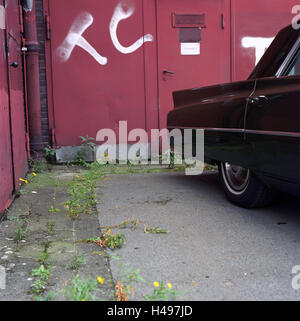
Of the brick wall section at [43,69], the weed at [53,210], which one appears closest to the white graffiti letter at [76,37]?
the brick wall section at [43,69]

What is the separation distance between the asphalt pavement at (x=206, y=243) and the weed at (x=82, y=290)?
9.0 inches

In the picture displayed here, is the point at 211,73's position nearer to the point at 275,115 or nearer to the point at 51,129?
the point at 51,129

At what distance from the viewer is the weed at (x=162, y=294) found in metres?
2.23

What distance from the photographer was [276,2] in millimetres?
7152

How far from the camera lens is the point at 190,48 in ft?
22.9

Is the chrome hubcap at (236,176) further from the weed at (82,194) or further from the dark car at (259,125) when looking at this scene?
the weed at (82,194)

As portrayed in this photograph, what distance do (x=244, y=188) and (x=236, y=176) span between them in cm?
22

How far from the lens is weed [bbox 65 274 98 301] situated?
7.31ft

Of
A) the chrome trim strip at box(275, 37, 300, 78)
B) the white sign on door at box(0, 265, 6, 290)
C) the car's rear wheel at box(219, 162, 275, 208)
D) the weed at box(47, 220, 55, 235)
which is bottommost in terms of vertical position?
the weed at box(47, 220, 55, 235)

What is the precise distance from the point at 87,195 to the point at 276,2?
455 centimetres

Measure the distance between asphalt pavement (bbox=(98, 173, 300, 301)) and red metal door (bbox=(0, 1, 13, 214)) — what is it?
87 centimetres

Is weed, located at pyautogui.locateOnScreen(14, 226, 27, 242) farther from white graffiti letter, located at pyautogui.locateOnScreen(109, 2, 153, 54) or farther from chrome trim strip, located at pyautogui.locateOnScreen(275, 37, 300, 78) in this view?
white graffiti letter, located at pyautogui.locateOnScreen(109, 2, 153, 54)

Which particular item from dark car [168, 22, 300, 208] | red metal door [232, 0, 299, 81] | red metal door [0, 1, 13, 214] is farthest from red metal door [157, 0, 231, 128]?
red metal door [0, 1, 13, 214]
